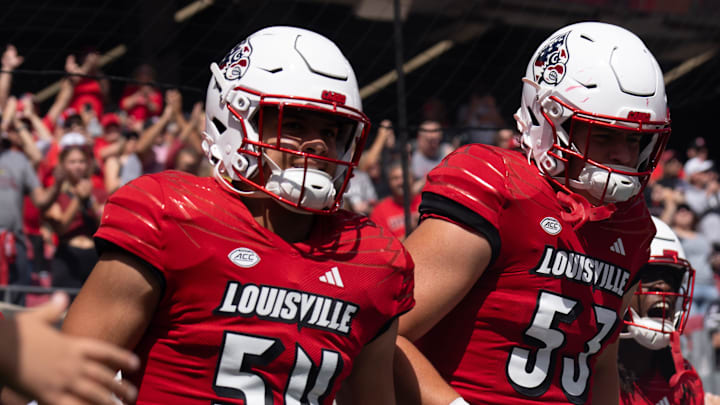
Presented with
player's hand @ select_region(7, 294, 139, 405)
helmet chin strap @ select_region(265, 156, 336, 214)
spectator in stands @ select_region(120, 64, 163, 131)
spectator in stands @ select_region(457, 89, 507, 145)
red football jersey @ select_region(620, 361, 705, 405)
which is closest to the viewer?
player's hand @ select_region(7, 294, 139, 405)

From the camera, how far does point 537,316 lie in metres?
2.50

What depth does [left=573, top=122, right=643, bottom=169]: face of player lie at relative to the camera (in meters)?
2.57

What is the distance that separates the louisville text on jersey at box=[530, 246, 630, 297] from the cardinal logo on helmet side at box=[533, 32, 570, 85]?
0.48 m

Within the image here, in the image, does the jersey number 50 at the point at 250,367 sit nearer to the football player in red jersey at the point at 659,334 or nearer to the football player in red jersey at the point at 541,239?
the football player in red jersey at the point at 541,239

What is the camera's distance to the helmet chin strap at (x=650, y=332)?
3229 mm

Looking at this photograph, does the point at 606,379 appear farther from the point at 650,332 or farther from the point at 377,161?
the point at 377,161

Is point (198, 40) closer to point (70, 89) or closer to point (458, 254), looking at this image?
point (70, 89)

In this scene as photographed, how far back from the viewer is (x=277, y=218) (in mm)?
2162

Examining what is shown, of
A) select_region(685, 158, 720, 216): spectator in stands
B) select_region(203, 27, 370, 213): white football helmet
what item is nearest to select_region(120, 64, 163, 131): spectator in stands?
select_region(685, 158, 720, 216): spectator in stands

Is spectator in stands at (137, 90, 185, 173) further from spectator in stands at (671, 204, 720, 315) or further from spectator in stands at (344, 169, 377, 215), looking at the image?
spectator in stands at (671, 204, 720, 315)

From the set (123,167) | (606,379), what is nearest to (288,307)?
(606,379)

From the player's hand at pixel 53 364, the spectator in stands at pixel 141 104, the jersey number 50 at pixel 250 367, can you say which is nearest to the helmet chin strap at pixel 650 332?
the jersey number 50 at pixel 250 367

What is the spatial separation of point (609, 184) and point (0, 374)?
1.69 m

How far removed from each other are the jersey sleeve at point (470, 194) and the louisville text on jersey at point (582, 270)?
155 millimetres
